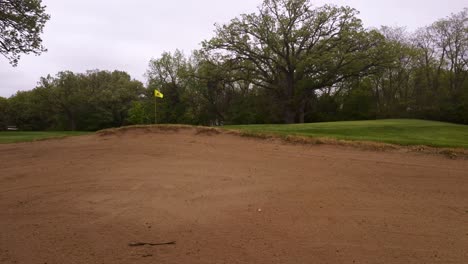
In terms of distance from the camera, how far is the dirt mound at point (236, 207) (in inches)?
167

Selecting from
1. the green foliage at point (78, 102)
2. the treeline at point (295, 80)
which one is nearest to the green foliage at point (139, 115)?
the treeline at point (295, 80)

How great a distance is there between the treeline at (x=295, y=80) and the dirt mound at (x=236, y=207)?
21739 millimetres

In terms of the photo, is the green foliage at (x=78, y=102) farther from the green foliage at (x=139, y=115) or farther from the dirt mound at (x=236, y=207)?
the dirt mound at (x=236, y=207)

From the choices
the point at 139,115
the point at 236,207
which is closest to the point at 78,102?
the point at 139,115

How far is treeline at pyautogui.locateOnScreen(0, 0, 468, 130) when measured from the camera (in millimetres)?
30156

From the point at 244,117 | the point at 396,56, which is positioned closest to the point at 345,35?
the point at 396,56

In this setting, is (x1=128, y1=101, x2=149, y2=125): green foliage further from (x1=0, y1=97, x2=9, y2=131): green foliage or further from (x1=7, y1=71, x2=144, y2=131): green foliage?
(x1=0, y1=97, x2=9, y2=131): green foliage

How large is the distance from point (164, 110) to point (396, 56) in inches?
1177

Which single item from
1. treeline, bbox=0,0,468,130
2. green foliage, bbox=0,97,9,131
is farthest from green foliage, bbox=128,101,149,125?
green foliage, bbox=0,97,9,131

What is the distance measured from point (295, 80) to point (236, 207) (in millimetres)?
30128

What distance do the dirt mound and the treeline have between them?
2174cm

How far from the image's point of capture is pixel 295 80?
34.4 m

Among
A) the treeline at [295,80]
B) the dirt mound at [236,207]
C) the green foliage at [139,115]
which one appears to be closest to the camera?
the dirt mound at [236,207]

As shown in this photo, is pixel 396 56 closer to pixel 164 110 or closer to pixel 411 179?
pixel 411 179
